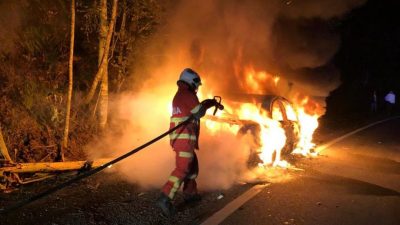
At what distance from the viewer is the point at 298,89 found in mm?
12414

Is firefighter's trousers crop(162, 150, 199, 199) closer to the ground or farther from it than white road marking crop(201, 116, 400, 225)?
farther from it

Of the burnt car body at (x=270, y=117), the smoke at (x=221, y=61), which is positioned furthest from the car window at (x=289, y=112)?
the smoke at (x=221, y=61)

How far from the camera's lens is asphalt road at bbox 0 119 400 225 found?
4.62 m

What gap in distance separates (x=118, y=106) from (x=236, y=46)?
467 centimetres

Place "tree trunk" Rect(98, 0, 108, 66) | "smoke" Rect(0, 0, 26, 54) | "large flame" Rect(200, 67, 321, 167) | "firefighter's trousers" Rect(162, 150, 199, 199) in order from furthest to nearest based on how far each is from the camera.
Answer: "tree trunk" Rect(98, 0, 108, 66), "smoke" Rect(0, 0, 26, 54), "large flame" Rect(200, 67, 321, 167), "firefighter's trousers" Rect(162, 150, 199, 199)

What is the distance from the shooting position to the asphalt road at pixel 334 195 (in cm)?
484

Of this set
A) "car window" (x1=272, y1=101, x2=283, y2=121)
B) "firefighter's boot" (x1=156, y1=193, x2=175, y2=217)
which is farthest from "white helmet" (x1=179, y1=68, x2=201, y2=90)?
"car window" (x1=272, y1=101, x2=283, y2=121)

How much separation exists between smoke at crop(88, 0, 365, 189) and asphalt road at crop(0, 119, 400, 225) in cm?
82

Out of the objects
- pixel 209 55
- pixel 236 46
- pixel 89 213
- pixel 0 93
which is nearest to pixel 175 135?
pixel 89 213

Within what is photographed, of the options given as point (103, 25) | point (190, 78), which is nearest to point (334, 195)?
point (190, 78)

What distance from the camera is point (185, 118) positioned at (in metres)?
4.94

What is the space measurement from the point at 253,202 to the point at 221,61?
7.24 meters

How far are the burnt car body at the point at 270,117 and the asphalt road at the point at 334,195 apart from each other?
0.65 m

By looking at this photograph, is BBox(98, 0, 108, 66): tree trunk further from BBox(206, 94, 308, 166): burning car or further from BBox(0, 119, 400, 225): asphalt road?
BBox(0, 119, 400, 225): asphalt road
